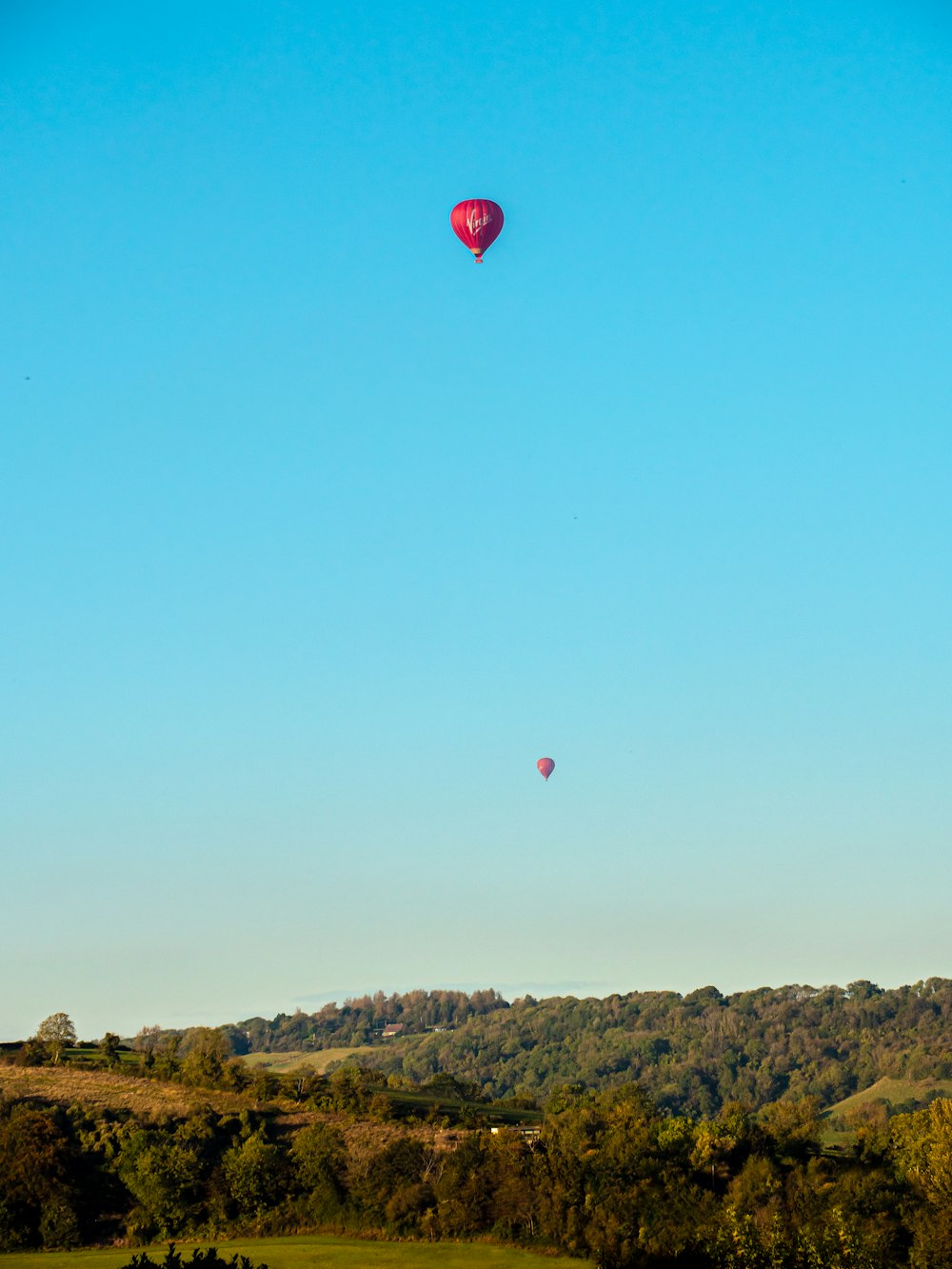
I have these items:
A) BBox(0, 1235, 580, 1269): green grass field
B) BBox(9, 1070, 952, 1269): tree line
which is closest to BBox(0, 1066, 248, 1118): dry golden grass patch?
BBox(9, 1070, 952, 1269): tree line

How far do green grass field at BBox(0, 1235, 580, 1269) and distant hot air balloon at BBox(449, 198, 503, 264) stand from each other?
6459cm

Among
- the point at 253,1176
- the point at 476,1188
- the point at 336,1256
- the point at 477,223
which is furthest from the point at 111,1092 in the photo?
the point at 477,223

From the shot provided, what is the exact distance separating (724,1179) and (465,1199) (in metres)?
19.2

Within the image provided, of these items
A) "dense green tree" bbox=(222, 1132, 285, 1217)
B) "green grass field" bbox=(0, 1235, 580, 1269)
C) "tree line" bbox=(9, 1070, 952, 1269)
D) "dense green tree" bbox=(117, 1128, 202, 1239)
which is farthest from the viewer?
"dense green tree" bbox=(222, 1132, 285, 1217)

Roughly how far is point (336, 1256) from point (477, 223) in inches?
2640

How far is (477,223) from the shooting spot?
93.2 meters

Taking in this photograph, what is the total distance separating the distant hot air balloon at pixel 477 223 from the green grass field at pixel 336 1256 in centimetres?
6459

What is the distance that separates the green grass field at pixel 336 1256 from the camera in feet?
254

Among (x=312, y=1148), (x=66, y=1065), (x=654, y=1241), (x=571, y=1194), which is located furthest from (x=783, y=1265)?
(x=66, y=1065)

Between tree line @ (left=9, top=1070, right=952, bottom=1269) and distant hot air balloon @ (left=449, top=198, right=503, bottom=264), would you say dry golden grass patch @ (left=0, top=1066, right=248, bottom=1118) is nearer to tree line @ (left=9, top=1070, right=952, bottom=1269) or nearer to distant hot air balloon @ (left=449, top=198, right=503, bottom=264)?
tree line @ (left=9, top=1070, right=952, bottom=1269)

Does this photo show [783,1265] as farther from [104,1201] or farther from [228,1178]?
[104,1201]

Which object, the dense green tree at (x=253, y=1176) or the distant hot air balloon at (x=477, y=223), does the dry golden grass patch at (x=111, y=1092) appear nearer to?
the dense green tree at (x=253, y=1176)

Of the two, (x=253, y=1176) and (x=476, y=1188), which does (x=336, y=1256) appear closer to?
(x=476, y=1188)

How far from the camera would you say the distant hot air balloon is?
306ft
